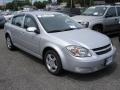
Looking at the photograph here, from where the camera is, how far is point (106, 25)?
9.59 m

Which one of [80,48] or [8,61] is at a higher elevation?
[80,48]

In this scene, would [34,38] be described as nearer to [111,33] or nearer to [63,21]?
[63,21]

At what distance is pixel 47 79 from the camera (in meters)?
4.88

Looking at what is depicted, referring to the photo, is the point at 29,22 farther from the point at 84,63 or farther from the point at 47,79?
the point at 84,63

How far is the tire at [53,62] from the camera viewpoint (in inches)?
191

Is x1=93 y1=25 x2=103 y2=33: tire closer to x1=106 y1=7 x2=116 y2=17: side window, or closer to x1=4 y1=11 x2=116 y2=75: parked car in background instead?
x1=106 y1=7 x2=116 y2=17: side window

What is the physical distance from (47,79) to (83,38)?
1.31 m

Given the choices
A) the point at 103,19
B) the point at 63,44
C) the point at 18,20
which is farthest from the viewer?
the point at 103,19

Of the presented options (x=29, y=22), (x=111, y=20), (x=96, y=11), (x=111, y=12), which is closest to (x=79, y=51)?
(x=29, y=22)

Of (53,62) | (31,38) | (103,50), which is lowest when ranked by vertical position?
(53,62)

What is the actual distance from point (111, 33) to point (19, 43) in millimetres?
5296

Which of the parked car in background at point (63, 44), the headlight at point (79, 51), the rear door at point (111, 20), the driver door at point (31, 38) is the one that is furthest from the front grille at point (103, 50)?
the rear door at point (111, 20)

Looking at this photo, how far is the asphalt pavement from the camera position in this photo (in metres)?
4.46

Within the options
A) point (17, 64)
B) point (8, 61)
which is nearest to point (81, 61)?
point (17, 64)
